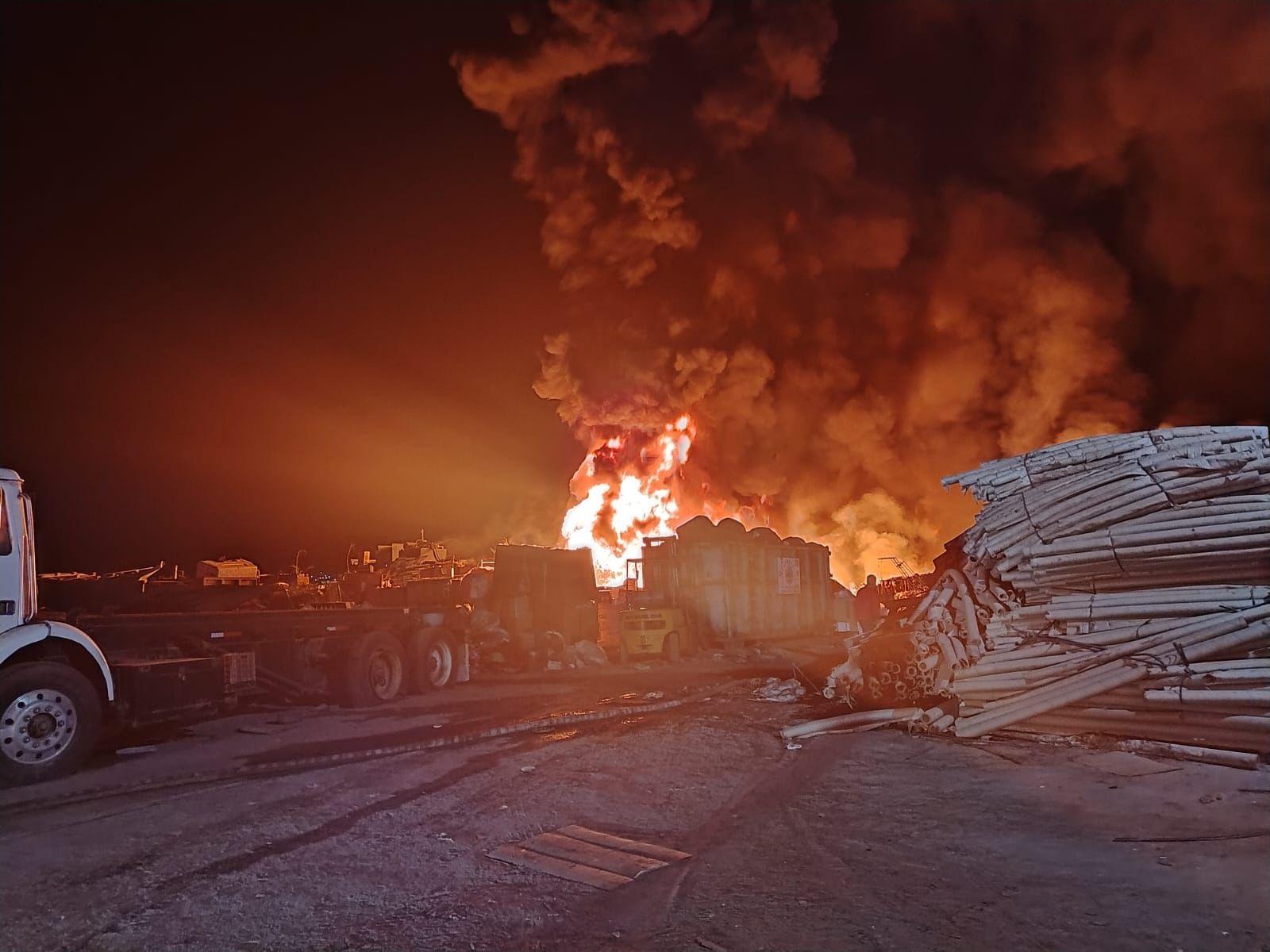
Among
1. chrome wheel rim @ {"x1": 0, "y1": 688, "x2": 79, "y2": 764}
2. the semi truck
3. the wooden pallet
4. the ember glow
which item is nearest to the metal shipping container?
the semi truck

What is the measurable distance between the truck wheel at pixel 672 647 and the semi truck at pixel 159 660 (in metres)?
6.25

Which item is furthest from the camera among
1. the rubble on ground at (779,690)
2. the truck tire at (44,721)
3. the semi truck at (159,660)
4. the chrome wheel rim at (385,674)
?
the chrome wheel rim at (385,674)

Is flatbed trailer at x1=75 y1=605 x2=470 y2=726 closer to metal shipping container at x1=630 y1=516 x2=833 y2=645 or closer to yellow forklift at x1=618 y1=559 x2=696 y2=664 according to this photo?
yellow forklift at x1=618 y1=559 x2=696 y2=664

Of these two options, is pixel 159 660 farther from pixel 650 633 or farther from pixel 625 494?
pixel 625 494

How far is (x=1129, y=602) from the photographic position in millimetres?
8281

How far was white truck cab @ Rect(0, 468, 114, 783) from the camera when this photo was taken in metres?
7.96

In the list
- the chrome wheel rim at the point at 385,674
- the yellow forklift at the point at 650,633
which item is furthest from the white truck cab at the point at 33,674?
the yellow forklift at the point at 650,633

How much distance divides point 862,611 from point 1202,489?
14.1 meters

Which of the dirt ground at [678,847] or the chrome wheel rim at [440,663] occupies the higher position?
the chrome wheel rim at [440,663]

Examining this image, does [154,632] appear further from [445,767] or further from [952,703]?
[952,703]

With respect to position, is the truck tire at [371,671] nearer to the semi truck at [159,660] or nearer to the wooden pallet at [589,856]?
the semi truck at [159,660]

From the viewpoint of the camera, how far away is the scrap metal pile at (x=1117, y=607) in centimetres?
739

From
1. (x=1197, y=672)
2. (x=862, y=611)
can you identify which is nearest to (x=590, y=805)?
(x=1197, y=672)

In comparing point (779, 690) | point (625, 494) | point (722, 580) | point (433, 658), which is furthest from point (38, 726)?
point (625, 494)
